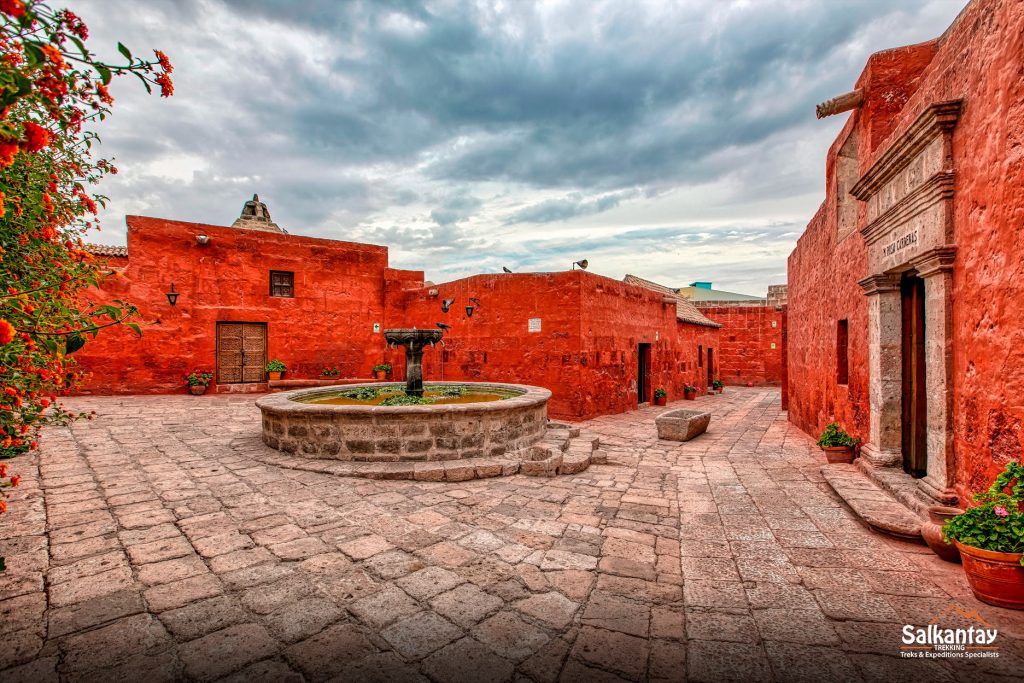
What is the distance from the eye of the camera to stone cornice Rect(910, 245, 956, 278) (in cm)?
384

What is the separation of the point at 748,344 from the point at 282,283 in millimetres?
19912

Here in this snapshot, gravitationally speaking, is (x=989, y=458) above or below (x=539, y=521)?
above

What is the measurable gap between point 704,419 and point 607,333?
11.5 feet

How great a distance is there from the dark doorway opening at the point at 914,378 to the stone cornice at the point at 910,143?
1.16m

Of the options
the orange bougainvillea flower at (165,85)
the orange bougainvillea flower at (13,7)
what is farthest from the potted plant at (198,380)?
the orange bougainvillea flower at (13,7)

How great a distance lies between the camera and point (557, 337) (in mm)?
10945

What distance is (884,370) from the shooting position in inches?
206

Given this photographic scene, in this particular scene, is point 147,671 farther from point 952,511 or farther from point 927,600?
point 952,511

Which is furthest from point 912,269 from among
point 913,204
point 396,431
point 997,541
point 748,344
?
point 748,344

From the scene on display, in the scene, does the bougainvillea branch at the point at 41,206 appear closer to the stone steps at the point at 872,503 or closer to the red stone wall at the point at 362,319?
the stone steps at the point at 872,503

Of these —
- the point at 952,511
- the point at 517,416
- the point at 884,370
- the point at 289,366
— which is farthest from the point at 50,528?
the point at 289,366

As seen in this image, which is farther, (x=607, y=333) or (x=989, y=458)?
(x=607, y=333)

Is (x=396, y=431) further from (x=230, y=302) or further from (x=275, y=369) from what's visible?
(x=230, y=302)

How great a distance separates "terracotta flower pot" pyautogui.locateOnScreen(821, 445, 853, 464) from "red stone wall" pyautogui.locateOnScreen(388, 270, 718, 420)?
5.30m
